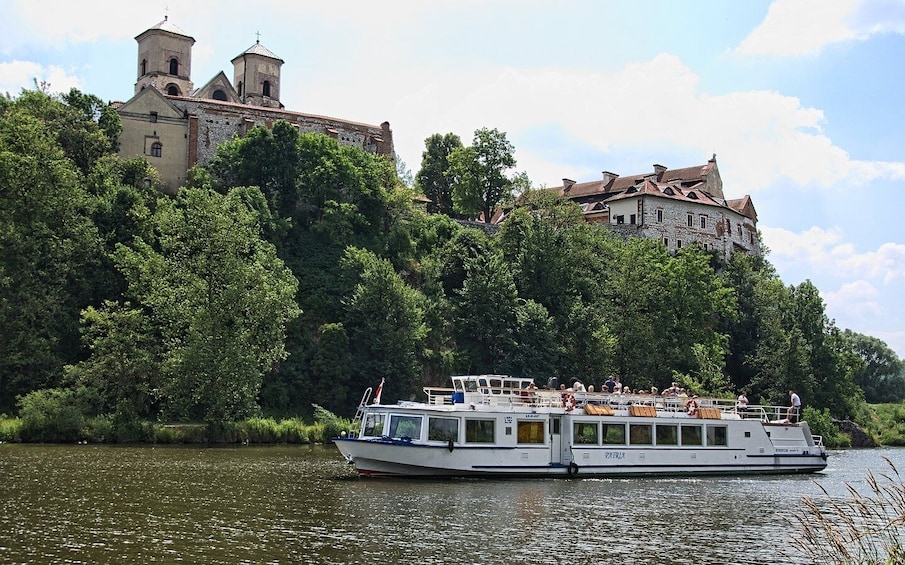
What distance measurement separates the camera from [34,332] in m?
51.6

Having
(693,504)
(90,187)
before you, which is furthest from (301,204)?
(693,504)

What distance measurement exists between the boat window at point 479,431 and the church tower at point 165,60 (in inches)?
2391

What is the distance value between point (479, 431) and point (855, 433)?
159 feet

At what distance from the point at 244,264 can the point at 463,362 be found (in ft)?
64.3

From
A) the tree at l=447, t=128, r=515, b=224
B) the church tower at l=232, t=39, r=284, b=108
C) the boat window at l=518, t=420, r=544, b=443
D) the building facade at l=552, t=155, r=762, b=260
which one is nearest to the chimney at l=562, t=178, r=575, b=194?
the building facade at l=552, t=155, r=762, b=260

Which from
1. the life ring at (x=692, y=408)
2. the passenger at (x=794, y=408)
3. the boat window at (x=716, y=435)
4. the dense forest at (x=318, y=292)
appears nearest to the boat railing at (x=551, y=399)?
the life ring at (x=692, y=408)

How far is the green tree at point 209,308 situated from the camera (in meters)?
49.1

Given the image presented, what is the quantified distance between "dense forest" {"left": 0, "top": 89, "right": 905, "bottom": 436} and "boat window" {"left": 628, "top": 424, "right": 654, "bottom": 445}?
20660 mm

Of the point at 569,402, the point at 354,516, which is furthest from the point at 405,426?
the point at 354,516

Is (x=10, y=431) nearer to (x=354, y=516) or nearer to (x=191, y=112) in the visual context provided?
(x=354, y=516)

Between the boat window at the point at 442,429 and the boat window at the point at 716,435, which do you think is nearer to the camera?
the boat window at the point at 442,429

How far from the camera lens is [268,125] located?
3275 inches

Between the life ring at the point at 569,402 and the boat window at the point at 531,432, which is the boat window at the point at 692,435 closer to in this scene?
the life ring at the point at 569,402

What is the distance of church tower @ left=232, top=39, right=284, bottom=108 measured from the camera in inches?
3703
